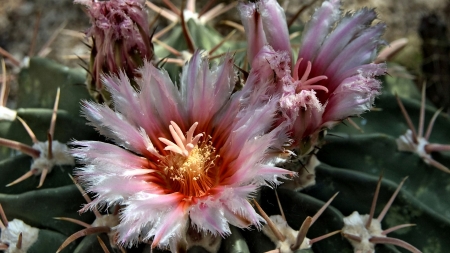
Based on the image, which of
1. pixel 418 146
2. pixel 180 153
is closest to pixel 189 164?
pixel 180 153

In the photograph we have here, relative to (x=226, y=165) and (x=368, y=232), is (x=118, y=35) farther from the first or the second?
(x=368, y=232)

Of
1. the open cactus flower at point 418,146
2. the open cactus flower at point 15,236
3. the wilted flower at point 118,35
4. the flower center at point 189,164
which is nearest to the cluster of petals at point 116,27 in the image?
the wilted flower at point 118,35

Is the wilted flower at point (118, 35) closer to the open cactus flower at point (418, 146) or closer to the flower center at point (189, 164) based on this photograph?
the flower center at point (189, 164)

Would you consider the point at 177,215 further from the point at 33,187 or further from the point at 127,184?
the point at 33,187

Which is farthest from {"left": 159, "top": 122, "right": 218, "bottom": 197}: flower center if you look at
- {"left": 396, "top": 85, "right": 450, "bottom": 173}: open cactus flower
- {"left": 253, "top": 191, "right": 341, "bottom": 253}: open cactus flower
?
{"left": 396, "top": 85, "right": 450, "bottom": 173}: open cactus flower

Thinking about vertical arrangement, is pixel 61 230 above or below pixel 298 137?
below

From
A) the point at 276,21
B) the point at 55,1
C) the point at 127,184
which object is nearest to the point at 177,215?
the point at 127,184

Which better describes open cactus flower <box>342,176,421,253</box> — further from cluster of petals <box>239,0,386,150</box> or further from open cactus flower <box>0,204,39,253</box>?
open cactus flower <box>0,204,39,253</box>
